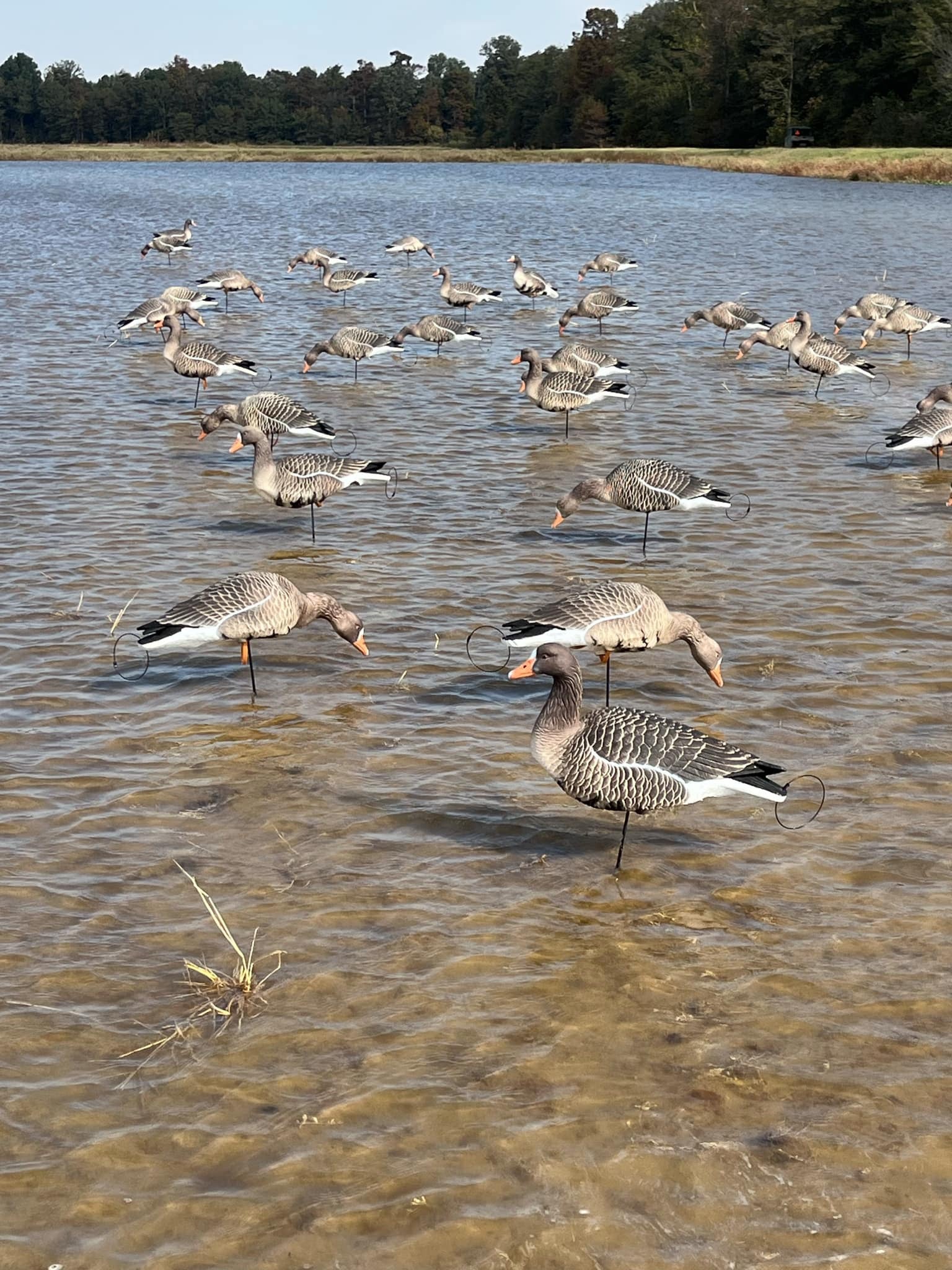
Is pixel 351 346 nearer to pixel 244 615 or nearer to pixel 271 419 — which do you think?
pixel 271 419

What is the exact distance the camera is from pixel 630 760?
807 cm

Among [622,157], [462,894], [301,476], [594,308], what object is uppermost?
[622,157]

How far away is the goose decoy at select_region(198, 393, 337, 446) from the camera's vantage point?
1864 cm

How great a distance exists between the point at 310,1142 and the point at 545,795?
378 centimetres

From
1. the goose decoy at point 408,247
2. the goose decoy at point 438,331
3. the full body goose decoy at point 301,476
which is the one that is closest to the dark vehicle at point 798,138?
the goose decoy at point 408,247

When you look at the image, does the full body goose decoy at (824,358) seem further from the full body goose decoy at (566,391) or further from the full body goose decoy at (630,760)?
the full body goose decoy at (630,760)

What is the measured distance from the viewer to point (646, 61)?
168 meters

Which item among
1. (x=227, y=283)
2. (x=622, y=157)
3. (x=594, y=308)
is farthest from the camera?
(x=622, y=157)

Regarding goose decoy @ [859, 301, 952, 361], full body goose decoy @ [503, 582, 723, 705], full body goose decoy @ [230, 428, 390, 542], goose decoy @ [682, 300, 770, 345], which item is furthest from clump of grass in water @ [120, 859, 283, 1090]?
goose decoy @ [859, 301, 952, 361]

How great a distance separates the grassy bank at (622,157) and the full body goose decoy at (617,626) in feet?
238

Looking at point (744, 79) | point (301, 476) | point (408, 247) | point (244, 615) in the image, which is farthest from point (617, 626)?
point (744, 79)

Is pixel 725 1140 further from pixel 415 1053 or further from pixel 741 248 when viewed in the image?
pixel 741 248

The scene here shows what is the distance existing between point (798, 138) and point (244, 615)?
11973cm

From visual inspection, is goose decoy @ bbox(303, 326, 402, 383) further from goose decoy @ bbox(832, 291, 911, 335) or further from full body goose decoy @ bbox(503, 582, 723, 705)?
full body goose decoy @ bbox(503, 582, 723, 705)
